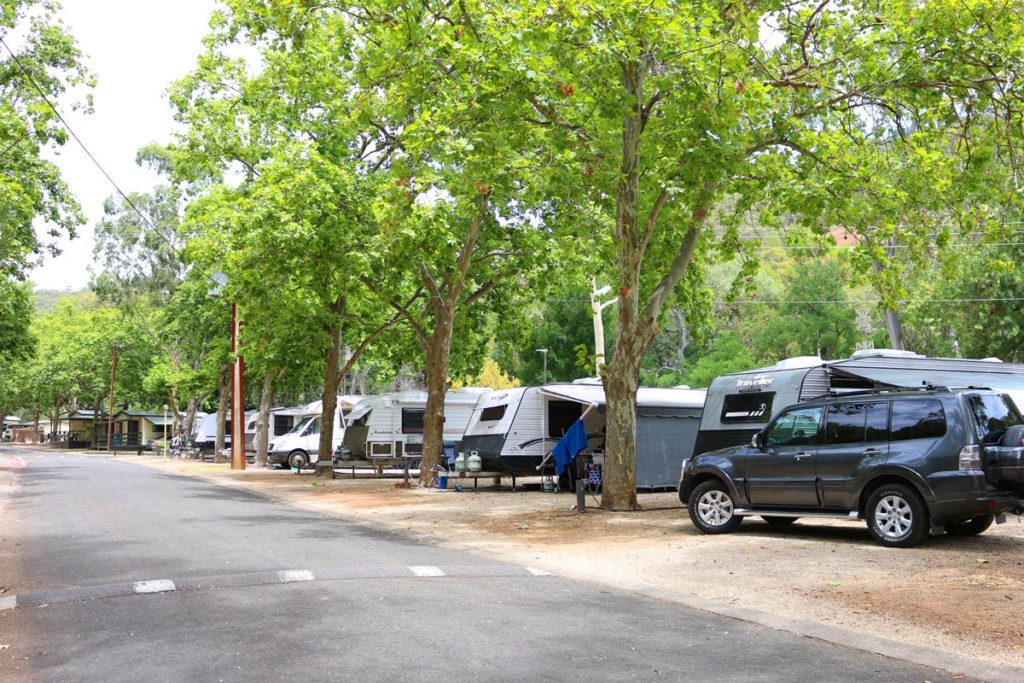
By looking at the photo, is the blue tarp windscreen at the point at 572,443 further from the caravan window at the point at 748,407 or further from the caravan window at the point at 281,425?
the caravan window at the point at 281,425

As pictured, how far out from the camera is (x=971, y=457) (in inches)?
404

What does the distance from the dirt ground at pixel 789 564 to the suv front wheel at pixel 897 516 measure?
0.17 metres

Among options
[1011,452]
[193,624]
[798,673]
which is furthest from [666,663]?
[1011,452]

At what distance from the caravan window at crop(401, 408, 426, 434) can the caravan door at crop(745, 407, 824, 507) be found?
18.2 m

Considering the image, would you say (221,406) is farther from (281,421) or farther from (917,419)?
(917,419)

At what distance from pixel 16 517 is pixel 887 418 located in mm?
13156

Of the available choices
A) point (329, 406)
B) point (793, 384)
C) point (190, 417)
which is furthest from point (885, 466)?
point (190, 417)

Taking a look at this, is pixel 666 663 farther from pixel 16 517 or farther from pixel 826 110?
pixel 16 517

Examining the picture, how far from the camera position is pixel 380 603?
25.3 feet

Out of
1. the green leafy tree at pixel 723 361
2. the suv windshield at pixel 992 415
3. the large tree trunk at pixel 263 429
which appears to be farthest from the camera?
the green leafy tree at pixel 723 361

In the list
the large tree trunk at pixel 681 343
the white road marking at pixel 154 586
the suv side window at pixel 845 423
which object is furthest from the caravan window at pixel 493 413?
the large tree trunk at pixel 681 343

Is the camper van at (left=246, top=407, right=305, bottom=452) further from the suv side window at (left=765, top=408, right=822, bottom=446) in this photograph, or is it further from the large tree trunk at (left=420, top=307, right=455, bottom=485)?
the suv side window at (left=765, top=408, right=822, bottom=446)

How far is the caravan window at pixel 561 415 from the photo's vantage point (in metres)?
22.3

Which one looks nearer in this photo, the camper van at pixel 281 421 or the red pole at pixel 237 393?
the red pole at pixel 237 393
